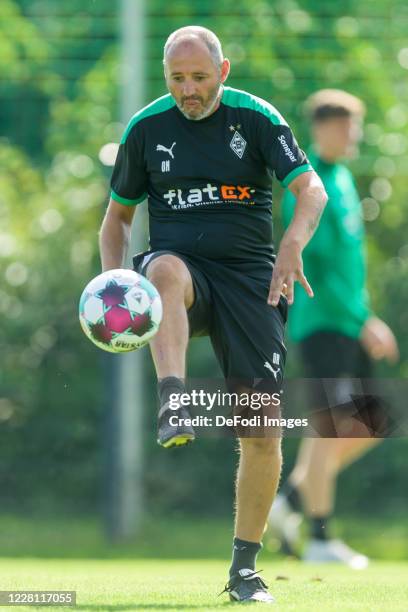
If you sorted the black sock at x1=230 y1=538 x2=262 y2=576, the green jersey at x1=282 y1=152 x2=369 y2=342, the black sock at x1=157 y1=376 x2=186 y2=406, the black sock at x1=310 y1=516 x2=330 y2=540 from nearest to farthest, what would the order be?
the black sock at x1=157 y1=376 x2=186 y2=406 < the black sock at x1=230 y1=538 x2=262 y2=576 < the black sock at x1=310 y1=516 x2=330 y2=540 < the green jersey at x1=282 y1=152 x2=369 y2=342

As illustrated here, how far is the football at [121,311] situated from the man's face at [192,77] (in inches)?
29.1

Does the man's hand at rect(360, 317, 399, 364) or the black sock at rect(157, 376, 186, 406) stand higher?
the man's hand at rect(360, 317, 399, 364)

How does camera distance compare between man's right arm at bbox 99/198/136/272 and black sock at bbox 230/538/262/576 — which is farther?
man's right arm at bbox 99/198/136/272

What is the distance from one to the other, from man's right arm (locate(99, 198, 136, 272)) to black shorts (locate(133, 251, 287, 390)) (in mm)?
185

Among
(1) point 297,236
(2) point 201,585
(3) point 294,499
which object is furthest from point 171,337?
(3) point 294,499

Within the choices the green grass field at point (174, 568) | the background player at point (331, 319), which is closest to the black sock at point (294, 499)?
the background player at point (331, 319)

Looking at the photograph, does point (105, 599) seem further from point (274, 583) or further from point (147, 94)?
point (147, 94)

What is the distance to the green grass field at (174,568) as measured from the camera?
5262 mm

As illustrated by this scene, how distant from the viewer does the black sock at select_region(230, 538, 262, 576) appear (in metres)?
5.40

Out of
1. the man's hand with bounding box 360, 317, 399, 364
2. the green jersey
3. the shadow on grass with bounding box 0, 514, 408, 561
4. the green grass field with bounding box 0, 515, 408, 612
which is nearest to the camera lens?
the green grass field with bounding box 0, 515, 408, 612

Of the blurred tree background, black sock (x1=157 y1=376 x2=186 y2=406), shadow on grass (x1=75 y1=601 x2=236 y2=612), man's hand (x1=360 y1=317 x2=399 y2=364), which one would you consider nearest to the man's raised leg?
black sock (x1=157 y1=376 x2=186 y2=406)

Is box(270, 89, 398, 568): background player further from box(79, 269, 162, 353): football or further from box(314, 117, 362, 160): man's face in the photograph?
box(79, 269, 162, 353): football

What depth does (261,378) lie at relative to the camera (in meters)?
5.45

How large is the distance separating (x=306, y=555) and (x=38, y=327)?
13.5ft
